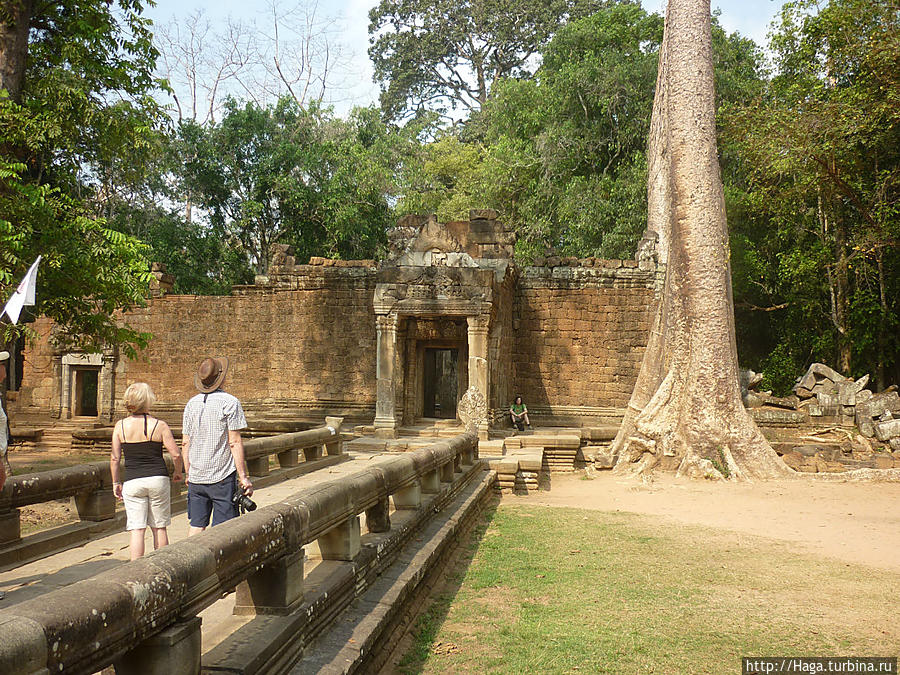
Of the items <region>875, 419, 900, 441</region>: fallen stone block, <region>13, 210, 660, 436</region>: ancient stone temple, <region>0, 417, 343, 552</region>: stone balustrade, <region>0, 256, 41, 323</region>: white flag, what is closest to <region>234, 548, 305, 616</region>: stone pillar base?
<region>0, 417, 343, 552</region>: stone balustrade

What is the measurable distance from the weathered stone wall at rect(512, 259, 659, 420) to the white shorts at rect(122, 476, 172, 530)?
11.9 metres

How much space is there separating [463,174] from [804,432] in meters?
16.2

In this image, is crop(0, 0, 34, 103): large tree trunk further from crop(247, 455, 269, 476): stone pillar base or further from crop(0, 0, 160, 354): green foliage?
crop(247, 455, 269, 476): stone pillar base

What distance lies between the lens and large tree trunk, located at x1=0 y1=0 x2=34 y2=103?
337 inches

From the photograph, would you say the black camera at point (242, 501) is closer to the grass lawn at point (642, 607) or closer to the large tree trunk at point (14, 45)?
the grass lawn at point (642, 607)

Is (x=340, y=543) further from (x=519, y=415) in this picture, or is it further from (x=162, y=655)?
(x=519, y=415)

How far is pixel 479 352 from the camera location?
11953 millimetres

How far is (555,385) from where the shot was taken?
50.3ft

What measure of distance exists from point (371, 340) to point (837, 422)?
10.8 m

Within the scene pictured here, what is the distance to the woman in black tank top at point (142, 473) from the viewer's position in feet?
12.7

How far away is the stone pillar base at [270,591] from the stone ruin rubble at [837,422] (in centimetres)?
1138

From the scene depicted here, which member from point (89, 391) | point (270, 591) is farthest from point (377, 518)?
point (89, 391)

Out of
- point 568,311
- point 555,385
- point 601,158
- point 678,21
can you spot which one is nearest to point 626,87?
point 601,158

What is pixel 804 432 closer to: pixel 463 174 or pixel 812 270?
pixel 812 270
